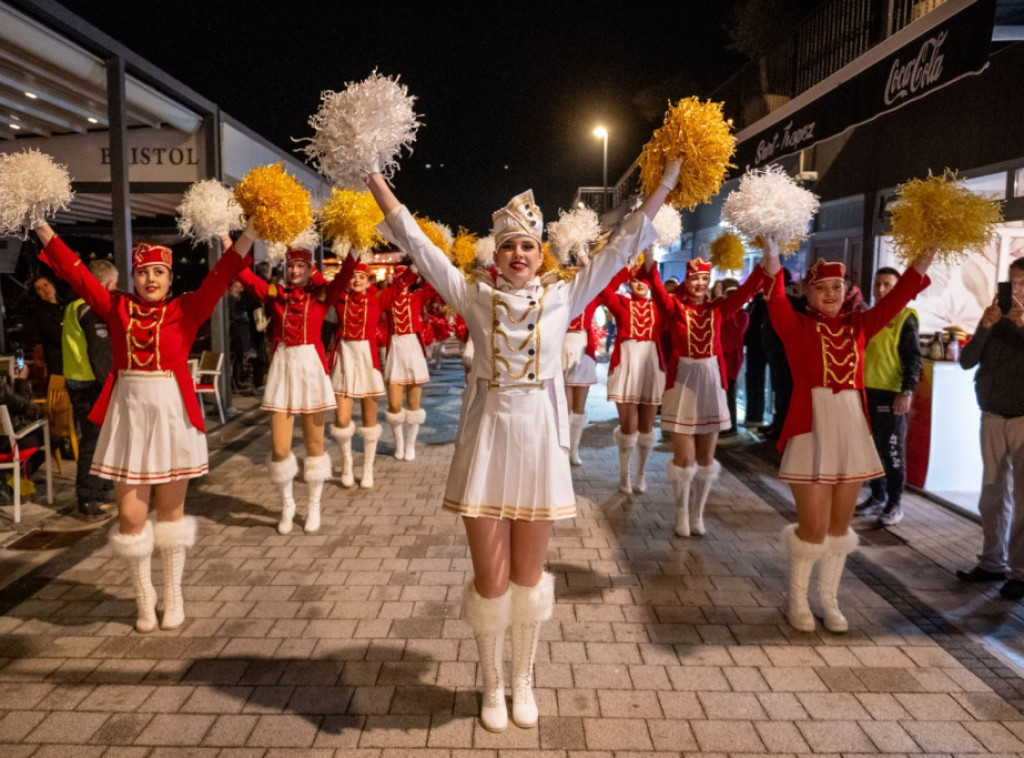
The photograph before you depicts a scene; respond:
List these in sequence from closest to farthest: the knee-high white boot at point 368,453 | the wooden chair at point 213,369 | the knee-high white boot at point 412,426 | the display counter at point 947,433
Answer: the display counter at point 947,433
the knee-high white boot at point 368,453
the knee-high white boot at point 412,426
the wooden chair at point 213,369

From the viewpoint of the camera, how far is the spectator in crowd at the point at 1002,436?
4.68 m

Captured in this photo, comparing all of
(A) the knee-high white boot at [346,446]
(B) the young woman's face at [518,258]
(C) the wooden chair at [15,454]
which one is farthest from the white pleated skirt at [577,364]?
(C) the wooden chair at [15,454]

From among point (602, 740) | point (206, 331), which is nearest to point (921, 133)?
point (602, 740)

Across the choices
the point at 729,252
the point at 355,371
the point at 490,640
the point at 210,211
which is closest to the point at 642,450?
the point at 729,252

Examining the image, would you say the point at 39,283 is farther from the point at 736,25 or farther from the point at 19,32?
the point at 736,25

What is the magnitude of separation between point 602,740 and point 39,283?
6.93 meters

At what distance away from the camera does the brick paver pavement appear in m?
3.17

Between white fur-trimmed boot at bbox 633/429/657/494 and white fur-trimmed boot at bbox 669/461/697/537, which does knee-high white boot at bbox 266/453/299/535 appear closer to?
white fur-trimmed boot at bbox 669/461/697/537

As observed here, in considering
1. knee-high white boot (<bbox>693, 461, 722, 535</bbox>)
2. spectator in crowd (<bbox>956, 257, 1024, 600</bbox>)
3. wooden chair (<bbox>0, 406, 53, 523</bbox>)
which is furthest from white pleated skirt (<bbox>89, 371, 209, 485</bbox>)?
spectator in crowd (<bbox>956, 257, 1024, 600</bbox>)

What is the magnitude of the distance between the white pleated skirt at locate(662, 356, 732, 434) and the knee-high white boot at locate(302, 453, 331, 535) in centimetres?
275

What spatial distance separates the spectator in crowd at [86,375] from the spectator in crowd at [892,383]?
6.22 m

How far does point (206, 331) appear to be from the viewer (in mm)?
15812

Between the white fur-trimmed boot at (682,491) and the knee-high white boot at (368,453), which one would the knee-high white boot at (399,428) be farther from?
the white fur-trimmed boot at (682,491)

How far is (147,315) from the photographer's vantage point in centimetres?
401
